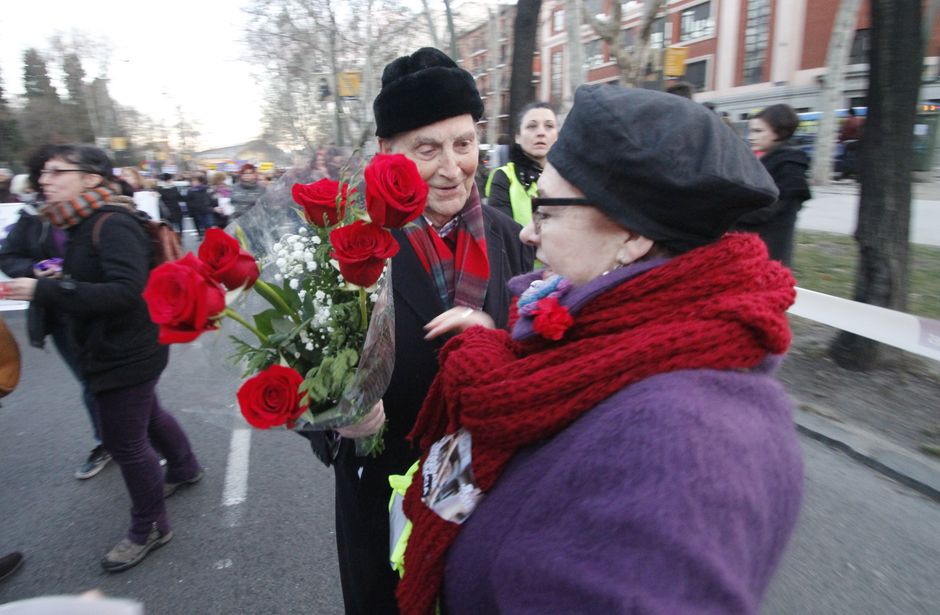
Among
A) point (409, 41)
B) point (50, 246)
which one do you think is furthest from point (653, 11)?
point (409, 41)

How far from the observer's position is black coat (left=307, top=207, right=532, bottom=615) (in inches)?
67.6

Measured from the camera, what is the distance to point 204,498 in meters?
3.48

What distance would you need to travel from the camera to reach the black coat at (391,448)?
1.72m

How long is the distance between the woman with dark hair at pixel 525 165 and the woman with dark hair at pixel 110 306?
2292 millimetres

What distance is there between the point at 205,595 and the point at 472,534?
88.9 inches

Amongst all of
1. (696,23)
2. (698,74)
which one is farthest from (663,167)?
(696,23)

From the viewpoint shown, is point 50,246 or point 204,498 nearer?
point 50,246

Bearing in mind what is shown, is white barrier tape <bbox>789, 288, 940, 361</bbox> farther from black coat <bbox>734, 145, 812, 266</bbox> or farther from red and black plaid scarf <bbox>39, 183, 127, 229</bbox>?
red and black plaid scarf <bbox>39, 183, 127, 229</bbox>

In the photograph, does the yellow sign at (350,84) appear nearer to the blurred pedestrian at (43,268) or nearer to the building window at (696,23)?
the blurred pedestrian at (43,268)

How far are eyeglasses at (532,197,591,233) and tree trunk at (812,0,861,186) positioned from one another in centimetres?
1991

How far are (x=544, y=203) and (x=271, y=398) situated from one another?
69 centimetres

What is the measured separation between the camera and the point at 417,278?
174 centimetres

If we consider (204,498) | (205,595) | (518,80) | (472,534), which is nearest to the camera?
(472,534)

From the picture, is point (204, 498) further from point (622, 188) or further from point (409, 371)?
point (622, 188)
